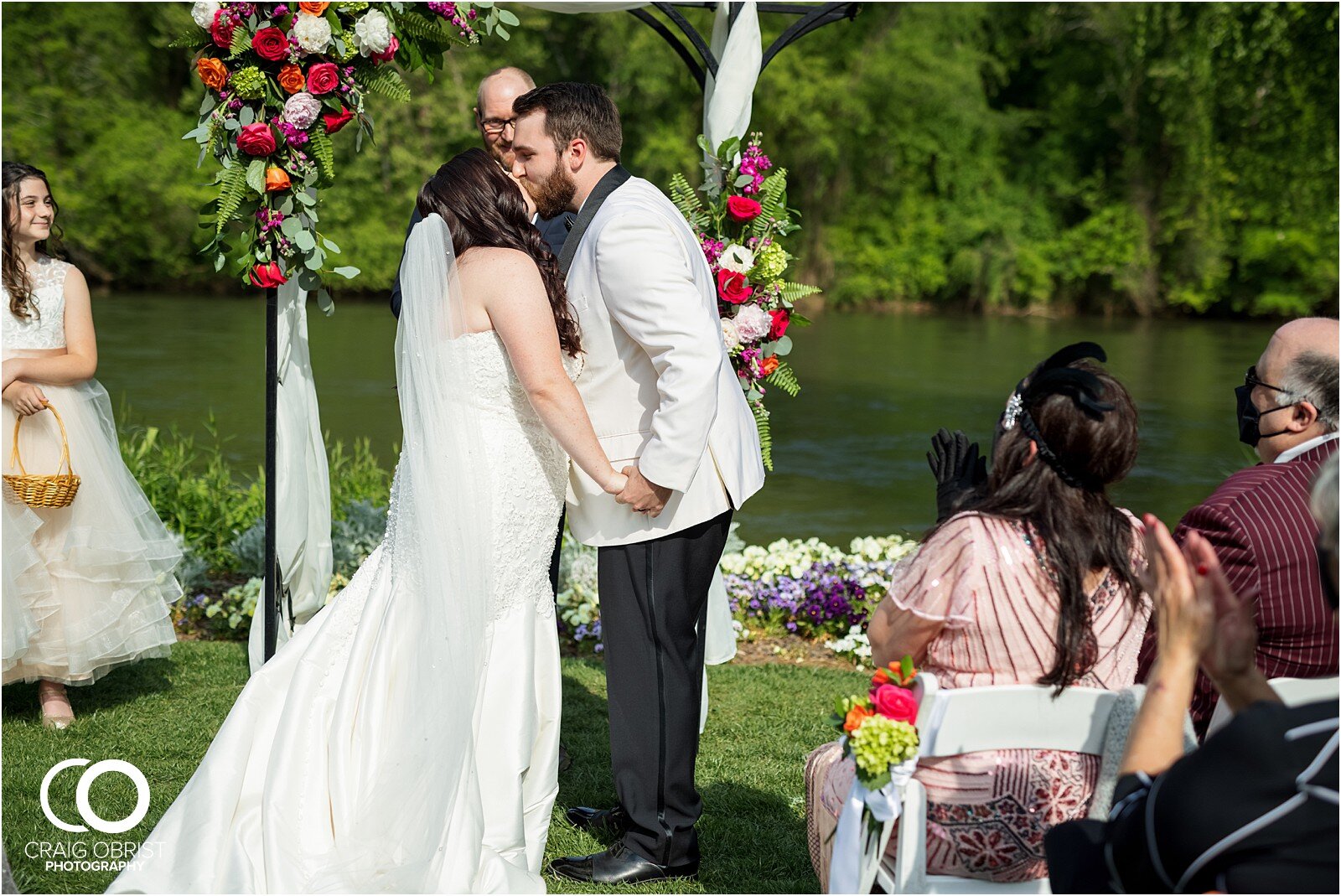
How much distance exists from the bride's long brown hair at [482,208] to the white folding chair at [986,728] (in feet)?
5.03

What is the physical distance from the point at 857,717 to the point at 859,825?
0.73 feet

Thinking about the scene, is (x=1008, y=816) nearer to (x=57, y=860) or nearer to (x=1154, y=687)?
(x=1154, y=687)

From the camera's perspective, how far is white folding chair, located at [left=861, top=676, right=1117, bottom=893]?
2271mm

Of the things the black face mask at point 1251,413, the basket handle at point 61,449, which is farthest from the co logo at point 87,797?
the black face mask at point 1251,413

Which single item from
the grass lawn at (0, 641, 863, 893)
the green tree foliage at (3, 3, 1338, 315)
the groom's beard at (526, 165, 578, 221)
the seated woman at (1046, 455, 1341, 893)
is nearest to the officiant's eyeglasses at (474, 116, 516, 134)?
the groom's beard at (526, 165, 578, 221)

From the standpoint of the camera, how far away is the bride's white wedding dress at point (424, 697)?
10.1 ft

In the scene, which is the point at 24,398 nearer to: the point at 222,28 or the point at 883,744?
the point at 222,28

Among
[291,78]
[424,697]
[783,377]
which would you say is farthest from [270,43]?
[424,697]

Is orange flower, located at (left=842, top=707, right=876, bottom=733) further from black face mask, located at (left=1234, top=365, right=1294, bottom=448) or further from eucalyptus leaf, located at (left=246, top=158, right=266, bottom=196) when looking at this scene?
eucalyptus leaf, located at (left=246, top=158, right=266, bottom=196)

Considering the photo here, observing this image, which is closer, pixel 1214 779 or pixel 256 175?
pixel 1214 779

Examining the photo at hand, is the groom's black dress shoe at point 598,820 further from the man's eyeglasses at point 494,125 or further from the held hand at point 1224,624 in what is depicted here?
the man's eyeglasses at point 494,125

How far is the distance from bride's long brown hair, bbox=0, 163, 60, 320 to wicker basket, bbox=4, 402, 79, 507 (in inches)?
16.4

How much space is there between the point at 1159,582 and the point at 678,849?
185 centimetres

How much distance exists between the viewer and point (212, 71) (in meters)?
4.23
